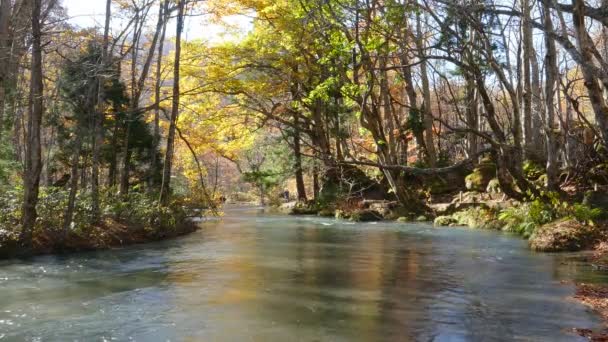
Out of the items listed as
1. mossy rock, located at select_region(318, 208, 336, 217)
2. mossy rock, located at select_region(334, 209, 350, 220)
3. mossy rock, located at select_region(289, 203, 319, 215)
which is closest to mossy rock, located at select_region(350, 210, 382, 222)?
mossy rock, located at select_region(334, 209, 350, 220)

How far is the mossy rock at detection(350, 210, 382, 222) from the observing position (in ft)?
69.6

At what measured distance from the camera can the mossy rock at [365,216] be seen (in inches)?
835

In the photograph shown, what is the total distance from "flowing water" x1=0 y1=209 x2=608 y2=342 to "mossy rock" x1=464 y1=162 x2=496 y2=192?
8.49 metres

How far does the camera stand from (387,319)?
5762 mm

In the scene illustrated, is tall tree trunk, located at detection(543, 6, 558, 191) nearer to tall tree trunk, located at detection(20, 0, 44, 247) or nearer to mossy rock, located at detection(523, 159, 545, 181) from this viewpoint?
mossy rock, located at detection(523, 159, 545, 181)

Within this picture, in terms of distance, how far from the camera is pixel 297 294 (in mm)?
7188

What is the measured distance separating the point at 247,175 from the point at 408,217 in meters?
8.26

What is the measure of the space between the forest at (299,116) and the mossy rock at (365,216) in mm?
254

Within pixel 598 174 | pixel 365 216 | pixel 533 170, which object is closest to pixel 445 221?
pixel 365 216

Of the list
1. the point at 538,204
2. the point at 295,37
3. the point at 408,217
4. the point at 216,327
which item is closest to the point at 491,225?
the point at 538,204

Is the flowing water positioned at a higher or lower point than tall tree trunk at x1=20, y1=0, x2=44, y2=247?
lower

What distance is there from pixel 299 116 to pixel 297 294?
19716 millimetres

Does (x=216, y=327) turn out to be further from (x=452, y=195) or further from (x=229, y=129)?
(x=229, y=129)

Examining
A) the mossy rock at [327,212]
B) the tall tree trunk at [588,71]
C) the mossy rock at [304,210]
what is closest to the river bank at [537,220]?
the mossy rock at [327,212]
